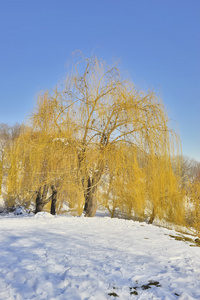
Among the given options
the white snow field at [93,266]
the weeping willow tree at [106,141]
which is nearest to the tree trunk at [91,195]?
the weeping willow tree at [106,141]

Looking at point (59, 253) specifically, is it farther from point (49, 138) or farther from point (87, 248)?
point (49, 138)

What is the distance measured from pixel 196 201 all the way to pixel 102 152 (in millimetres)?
6368

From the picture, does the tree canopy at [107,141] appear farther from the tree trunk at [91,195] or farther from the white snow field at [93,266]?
the white snow field at [93,266]

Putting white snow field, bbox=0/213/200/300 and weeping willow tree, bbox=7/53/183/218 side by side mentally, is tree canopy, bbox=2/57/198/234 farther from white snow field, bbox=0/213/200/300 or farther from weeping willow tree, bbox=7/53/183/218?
white snow field, bbox=0/213/200/300

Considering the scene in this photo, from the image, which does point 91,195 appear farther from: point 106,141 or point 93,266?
point 93,266

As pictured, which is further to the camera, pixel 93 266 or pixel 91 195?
pixel 91 195

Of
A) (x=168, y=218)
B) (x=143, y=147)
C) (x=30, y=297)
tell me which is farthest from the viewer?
(x=168, y=218)

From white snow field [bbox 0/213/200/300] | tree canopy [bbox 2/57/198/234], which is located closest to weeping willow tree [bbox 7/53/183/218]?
tree canopy [bbox 2/57/198/234]

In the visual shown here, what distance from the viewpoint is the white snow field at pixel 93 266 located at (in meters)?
2.89

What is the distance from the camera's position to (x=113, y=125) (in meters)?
8.27

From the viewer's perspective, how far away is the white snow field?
289 cm

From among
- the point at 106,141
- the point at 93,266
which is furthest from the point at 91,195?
the point at 93,266

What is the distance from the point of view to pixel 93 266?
354 centimetres

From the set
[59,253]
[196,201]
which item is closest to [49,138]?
[59,253]
